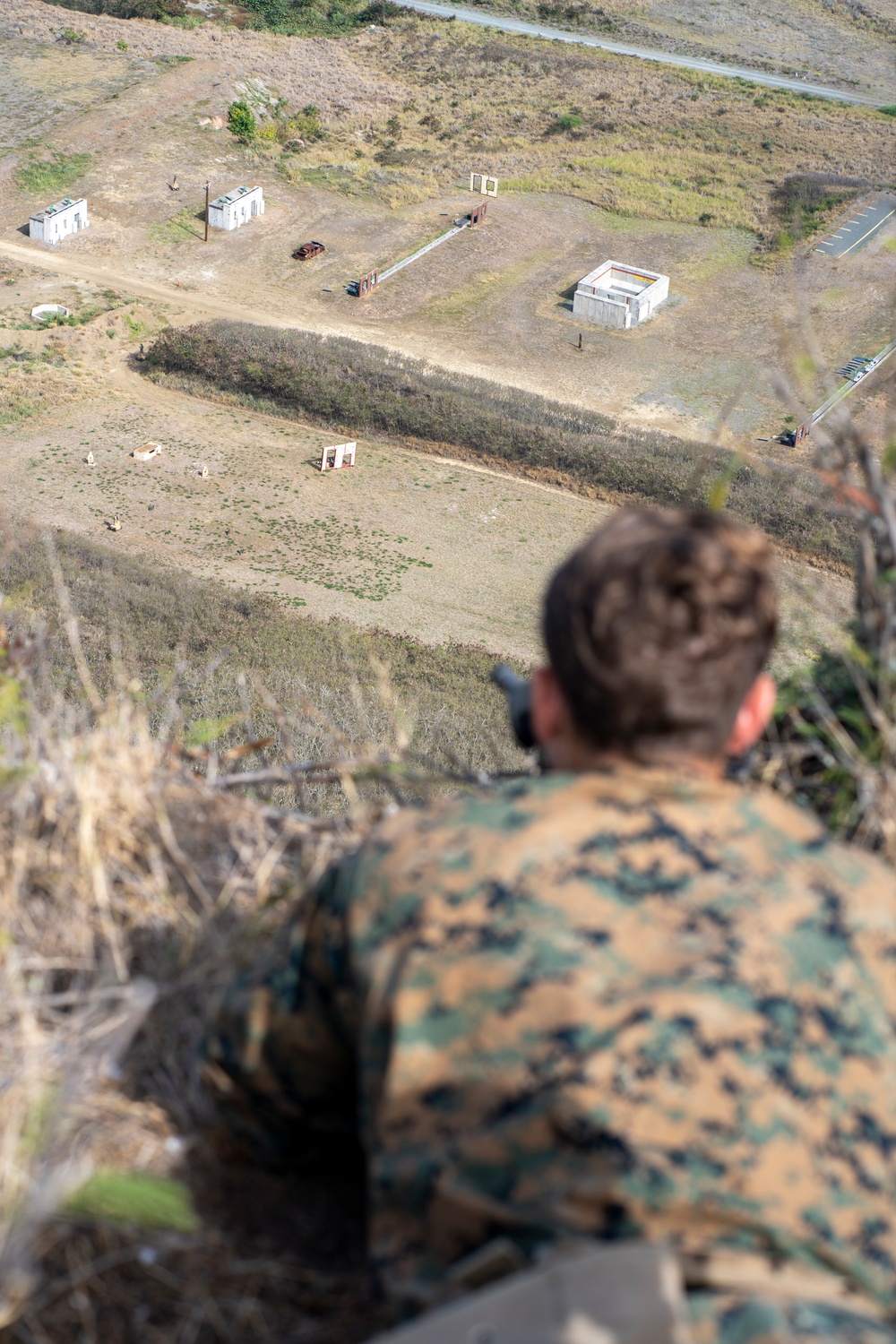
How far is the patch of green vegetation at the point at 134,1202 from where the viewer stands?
114 inches

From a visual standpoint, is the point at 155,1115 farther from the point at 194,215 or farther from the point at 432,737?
the point at 194,215

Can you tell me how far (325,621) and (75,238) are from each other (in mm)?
23207

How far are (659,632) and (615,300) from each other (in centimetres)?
3671

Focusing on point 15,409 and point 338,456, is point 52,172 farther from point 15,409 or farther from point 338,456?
point 338,456

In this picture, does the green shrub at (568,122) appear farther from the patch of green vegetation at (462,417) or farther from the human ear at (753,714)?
the human ear at (753,714)

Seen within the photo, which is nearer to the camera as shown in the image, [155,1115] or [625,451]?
[155,1115]

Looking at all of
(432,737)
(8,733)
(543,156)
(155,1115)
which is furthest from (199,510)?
(543,156)

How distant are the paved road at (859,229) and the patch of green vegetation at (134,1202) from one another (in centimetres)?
4399

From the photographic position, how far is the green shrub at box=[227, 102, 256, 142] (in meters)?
48.2

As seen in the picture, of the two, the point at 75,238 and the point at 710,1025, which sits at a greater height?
the point at 710,1025

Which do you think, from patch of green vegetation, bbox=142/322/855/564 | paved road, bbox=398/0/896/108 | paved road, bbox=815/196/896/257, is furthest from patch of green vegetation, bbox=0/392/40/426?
paved road, bbox=398/0/896/108

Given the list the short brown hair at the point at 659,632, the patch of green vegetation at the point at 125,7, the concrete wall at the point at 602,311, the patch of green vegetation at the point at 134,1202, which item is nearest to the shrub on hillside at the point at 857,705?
the short brown hair at the point at 659,632

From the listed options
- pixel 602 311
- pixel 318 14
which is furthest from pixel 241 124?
pixel 318 14

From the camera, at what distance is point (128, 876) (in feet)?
12.7
